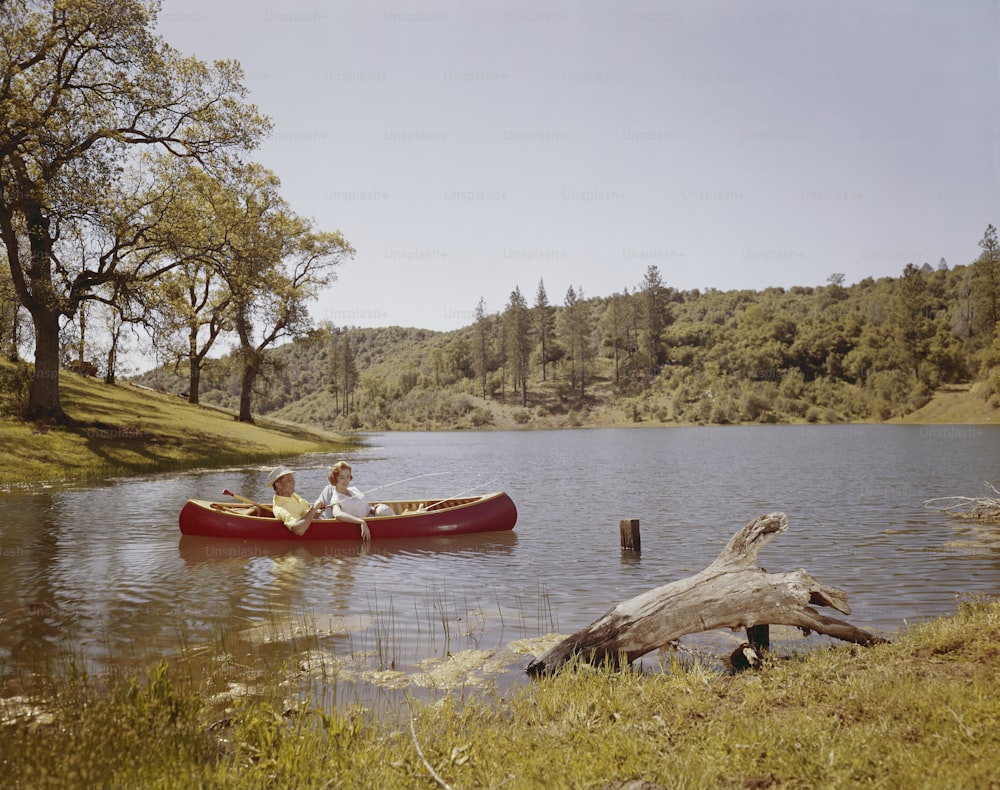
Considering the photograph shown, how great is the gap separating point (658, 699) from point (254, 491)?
20546 mm

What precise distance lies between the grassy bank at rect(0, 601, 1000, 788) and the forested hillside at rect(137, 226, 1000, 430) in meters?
76.3

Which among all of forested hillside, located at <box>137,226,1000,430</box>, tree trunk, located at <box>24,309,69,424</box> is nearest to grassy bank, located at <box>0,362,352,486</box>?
→ tree trunk, located at <box>24,309,69,424</box>

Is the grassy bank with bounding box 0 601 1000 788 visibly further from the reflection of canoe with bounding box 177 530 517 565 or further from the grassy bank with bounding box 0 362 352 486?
the grassy bank with bounding box 0 362 352 486

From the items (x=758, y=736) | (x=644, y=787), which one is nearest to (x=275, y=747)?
(x=644, y=787)

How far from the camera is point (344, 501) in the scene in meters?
14.7

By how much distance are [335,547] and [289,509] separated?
1.27 meters

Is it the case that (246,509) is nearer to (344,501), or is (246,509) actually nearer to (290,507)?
(290,507)

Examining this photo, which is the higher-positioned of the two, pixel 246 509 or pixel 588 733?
pixel 246 509

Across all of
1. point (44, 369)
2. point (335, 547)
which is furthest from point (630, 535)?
point (44, 369)

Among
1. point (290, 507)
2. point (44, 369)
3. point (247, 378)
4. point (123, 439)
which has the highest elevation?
point (247, 378)

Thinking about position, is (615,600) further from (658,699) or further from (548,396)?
(548,396)

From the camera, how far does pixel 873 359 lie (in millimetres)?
97938

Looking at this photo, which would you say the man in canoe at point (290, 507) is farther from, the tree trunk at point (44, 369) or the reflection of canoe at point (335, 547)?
the tree trunk at point (44, 369)

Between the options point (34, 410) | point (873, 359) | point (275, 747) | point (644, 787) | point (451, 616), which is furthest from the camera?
point (873, 359)
